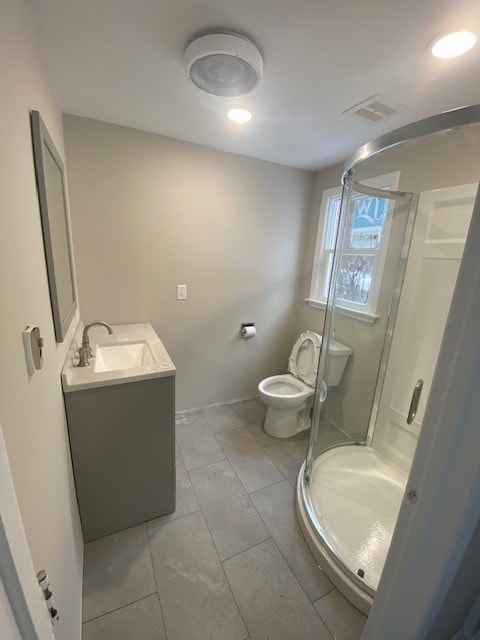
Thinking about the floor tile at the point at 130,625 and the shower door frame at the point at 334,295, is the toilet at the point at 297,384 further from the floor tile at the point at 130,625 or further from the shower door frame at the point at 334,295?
the floor tile at the point at 130,625

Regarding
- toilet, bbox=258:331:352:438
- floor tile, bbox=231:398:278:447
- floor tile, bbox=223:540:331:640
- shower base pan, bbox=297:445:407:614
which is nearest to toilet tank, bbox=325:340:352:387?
toilet, bbox=258:331:352:438

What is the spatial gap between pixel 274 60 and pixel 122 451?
1.97m

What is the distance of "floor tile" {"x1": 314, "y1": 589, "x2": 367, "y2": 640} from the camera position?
1.14 meters

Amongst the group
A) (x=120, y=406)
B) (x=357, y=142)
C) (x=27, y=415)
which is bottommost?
(x=120, y=406)

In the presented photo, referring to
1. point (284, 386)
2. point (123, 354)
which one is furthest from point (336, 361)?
point (123, 354)

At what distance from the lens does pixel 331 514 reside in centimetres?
157

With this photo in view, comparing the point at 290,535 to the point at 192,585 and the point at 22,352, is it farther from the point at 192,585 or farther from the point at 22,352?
the point at 22,352

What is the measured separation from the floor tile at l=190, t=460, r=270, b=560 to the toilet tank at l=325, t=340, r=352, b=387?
975mm

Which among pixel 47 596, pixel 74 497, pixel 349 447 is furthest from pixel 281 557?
pixel 47 596

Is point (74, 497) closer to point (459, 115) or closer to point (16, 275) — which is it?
point (16, 275)

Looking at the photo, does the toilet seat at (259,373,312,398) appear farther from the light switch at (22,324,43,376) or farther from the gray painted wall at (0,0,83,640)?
the light switch at (22,324,43,376)

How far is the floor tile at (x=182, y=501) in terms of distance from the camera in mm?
1586

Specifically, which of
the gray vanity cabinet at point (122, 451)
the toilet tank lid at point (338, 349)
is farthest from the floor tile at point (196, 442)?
the toilet tank lid at point (338, 349)

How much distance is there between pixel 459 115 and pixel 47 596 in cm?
183
